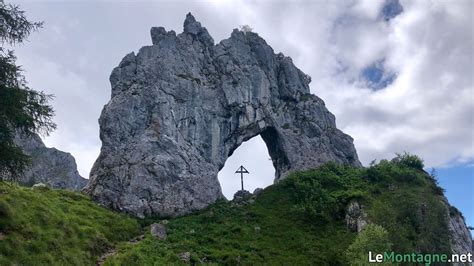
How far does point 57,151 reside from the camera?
134125 millimetres

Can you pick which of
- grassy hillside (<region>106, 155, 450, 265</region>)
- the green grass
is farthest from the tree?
grassy hillside (<region>106, 155, 450, 265</region>)

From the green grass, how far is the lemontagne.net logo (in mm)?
23501

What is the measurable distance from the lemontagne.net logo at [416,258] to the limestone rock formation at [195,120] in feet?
92.9

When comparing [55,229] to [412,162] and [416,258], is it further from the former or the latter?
[412,162]

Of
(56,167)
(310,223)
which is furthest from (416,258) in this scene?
(56,167)

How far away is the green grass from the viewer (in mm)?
27067

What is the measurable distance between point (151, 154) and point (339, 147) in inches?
1409

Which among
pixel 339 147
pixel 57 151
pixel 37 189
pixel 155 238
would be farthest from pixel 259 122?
pixel 57 151

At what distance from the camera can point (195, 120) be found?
64.1m

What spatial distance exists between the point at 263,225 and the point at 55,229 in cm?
2553

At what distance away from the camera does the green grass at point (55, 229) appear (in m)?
27.1

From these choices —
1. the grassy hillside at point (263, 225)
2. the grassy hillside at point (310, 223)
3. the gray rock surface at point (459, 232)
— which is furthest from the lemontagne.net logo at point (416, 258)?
the gray rock surface at point (459, 232)

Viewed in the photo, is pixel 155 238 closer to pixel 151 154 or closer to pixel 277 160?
pixel 151 154

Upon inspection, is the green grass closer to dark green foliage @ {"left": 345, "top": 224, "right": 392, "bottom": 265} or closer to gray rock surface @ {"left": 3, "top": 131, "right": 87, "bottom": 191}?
dark green foliage @ {"left": 345, "top": 224, "right": 392, "bottom": 265}
